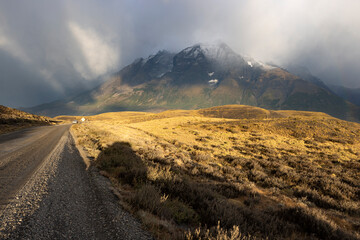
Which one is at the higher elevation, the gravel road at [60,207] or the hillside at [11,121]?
the hillside at [11,121]

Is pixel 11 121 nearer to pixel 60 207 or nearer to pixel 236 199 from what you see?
pixel 60 207

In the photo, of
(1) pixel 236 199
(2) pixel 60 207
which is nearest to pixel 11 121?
(2) pixel 60 207

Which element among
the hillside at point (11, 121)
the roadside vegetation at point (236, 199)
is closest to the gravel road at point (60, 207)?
the roadside vegetation at point (236, 199)

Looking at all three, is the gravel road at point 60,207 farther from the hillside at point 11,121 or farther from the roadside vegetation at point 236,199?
the hillside at point 11,121

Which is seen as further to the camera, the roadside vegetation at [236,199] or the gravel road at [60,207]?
the roadside vegetation at [236,199]

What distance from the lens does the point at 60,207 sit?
360 cm

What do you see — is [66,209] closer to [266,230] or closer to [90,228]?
[90,228]

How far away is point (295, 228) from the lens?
445 cm

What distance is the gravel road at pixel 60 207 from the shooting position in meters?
2.79

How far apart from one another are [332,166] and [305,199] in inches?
365

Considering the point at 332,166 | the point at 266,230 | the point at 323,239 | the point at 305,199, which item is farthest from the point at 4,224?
the point at 332,166

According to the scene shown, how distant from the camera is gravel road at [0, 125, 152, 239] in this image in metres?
2.79

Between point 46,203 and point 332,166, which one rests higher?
point 46,203

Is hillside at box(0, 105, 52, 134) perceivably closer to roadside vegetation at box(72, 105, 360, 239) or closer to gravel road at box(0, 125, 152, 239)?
gravel road at box(0, 125, 152, 239)
